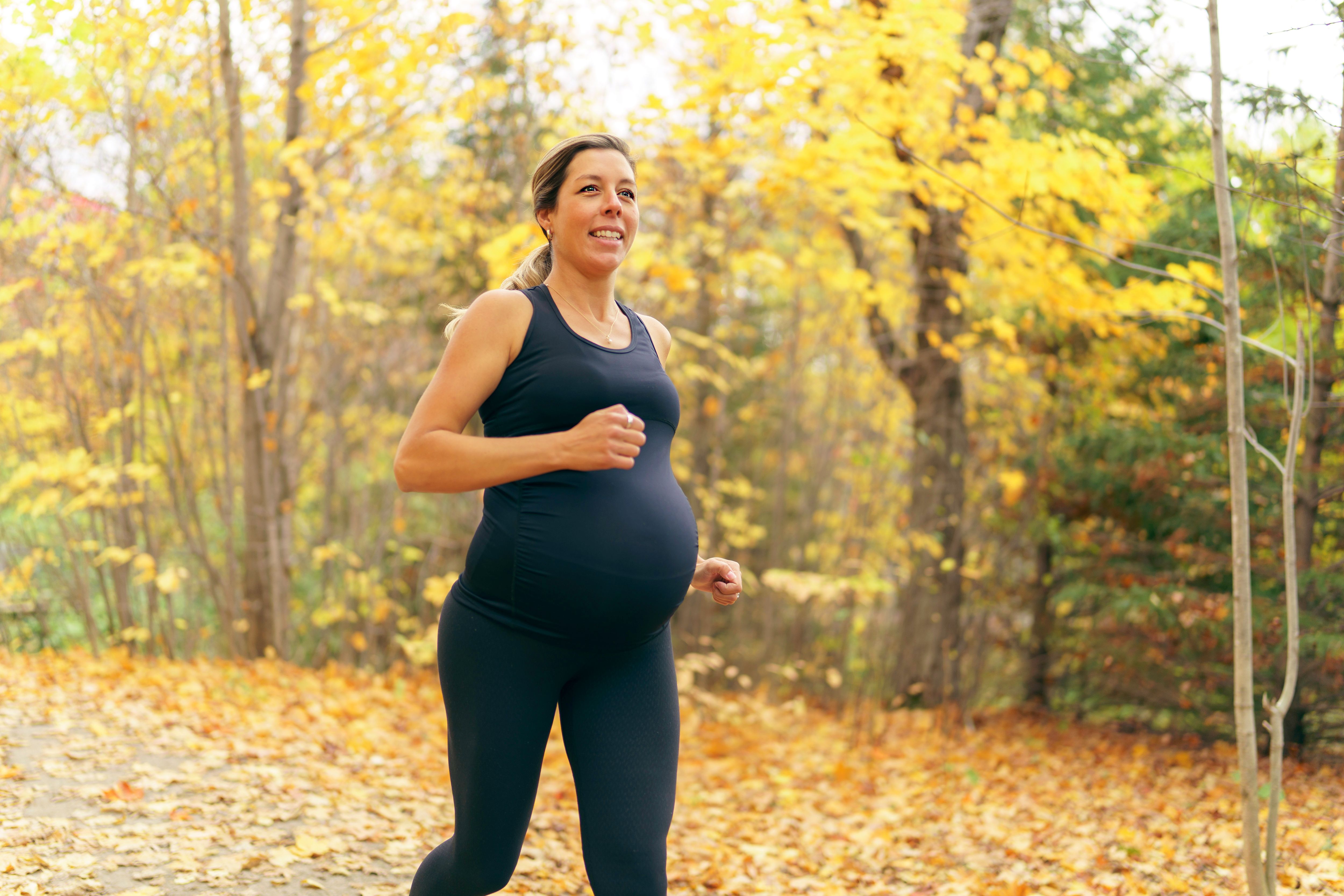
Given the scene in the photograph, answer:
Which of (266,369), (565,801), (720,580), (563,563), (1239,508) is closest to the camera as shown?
(563,563)

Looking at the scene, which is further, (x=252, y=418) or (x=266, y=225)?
(x=266, y=225)

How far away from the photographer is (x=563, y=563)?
1.87 m

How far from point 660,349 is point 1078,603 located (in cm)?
557

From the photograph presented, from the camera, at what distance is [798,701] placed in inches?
277

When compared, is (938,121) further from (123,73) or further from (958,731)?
(123,73)

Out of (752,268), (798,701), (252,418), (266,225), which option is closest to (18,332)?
(252,418)

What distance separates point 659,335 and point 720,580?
61 cm

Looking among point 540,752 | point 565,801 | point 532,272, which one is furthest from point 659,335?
point 565,801

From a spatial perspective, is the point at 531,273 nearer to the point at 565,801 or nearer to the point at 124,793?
the point at 124,793

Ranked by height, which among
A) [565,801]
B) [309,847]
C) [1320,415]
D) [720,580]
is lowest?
[565,801]

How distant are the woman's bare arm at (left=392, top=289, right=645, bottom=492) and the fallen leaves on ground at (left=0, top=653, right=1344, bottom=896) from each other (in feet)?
6.96

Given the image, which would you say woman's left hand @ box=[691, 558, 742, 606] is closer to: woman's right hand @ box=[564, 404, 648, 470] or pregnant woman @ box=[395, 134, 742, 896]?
pregnant woman @ box=[395, 134, 742, 896]

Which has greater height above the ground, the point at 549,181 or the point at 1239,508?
the point at 549,181

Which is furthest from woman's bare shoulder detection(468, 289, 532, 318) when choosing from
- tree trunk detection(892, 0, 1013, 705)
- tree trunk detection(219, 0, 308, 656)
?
tree trunk detection(892, 0, 1013, 705)
